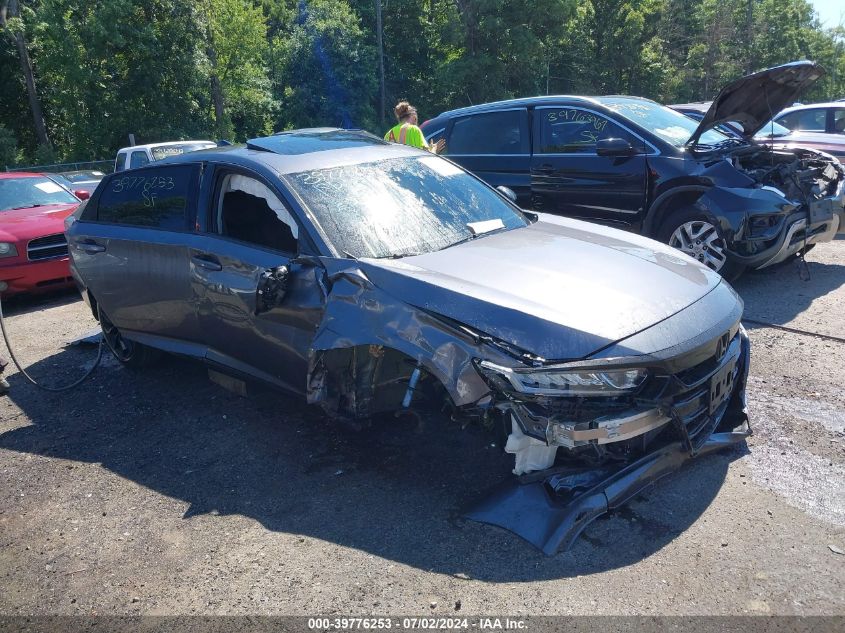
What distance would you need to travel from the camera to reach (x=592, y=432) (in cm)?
294

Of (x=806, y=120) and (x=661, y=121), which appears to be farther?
(x=806, y=120)

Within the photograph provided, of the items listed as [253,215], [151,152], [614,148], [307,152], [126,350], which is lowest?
[126,350]

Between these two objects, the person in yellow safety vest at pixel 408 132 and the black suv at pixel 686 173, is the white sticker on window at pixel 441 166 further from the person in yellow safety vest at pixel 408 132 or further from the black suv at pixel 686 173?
the person in yellow safety vest at pixel 408 132

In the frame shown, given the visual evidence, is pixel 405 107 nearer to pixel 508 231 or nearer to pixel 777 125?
pixel 508 231

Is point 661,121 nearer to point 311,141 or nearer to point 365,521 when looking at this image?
point 311,141

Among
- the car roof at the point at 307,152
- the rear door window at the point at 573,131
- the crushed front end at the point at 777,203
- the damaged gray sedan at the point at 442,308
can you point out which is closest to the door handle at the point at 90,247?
the damaged gray sedan at the point at 442,308

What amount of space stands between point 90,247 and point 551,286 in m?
3.84

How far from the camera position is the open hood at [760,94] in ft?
20.6

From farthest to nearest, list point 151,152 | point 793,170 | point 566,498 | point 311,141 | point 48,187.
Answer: point 151,152 < point 48,187 < point 793,170 < point 311,141 < point 566,498

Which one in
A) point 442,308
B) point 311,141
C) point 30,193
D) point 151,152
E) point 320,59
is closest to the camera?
point 442,308

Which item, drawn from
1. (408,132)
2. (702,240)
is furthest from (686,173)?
(408,132)

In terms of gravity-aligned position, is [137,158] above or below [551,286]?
below

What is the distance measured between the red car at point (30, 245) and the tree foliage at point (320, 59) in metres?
17.8

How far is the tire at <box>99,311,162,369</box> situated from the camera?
5496 mm
